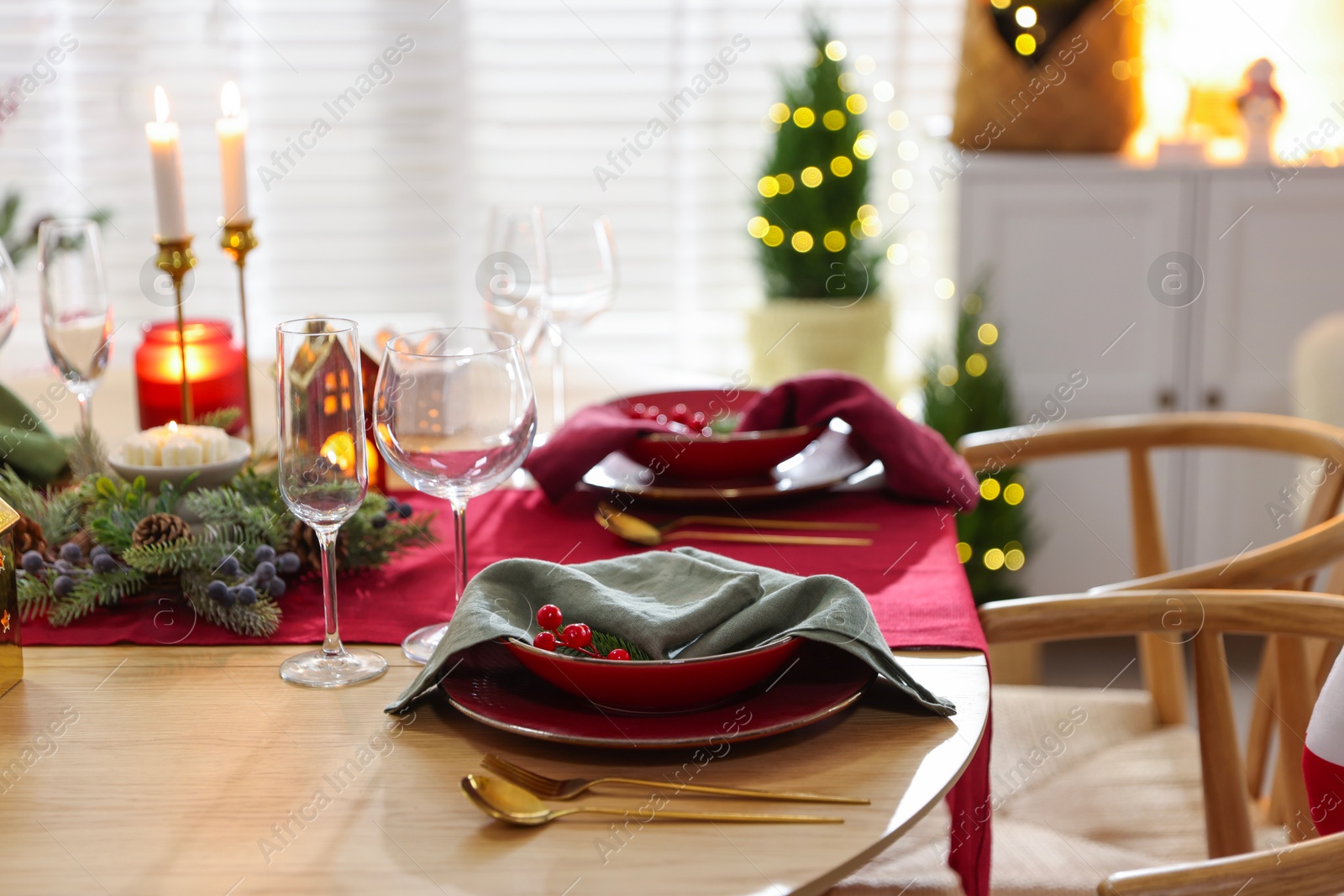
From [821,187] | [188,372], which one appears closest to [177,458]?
[188,372]

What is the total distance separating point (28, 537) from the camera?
3.56ft

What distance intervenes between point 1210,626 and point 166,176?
1.06 m

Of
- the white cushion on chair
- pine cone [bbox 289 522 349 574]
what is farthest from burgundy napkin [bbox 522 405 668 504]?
the white cushion on chair

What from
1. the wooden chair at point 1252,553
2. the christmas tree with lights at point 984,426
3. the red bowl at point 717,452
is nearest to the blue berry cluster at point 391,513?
the red bowl at point 717,452

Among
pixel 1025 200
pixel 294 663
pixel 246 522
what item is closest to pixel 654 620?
pixel 294 663

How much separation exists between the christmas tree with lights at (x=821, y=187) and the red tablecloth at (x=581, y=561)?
1590 millimetres

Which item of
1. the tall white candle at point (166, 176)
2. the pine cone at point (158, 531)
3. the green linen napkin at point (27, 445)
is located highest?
→ the tall white candle at point (166, 176)

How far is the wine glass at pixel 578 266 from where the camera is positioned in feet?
4.75

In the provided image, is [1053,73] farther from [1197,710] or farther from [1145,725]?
[1197,710]

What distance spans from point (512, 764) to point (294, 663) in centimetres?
25

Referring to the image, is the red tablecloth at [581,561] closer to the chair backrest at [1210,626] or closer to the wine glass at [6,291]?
the chair backrest at [1210,626]

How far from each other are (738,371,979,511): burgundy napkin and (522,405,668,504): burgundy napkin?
0.45 feet

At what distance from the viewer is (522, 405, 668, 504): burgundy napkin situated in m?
1.27

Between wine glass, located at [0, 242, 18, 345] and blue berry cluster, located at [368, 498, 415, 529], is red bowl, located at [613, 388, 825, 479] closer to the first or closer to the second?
blue berry cluster, located at [368, 498, 415, 529]
